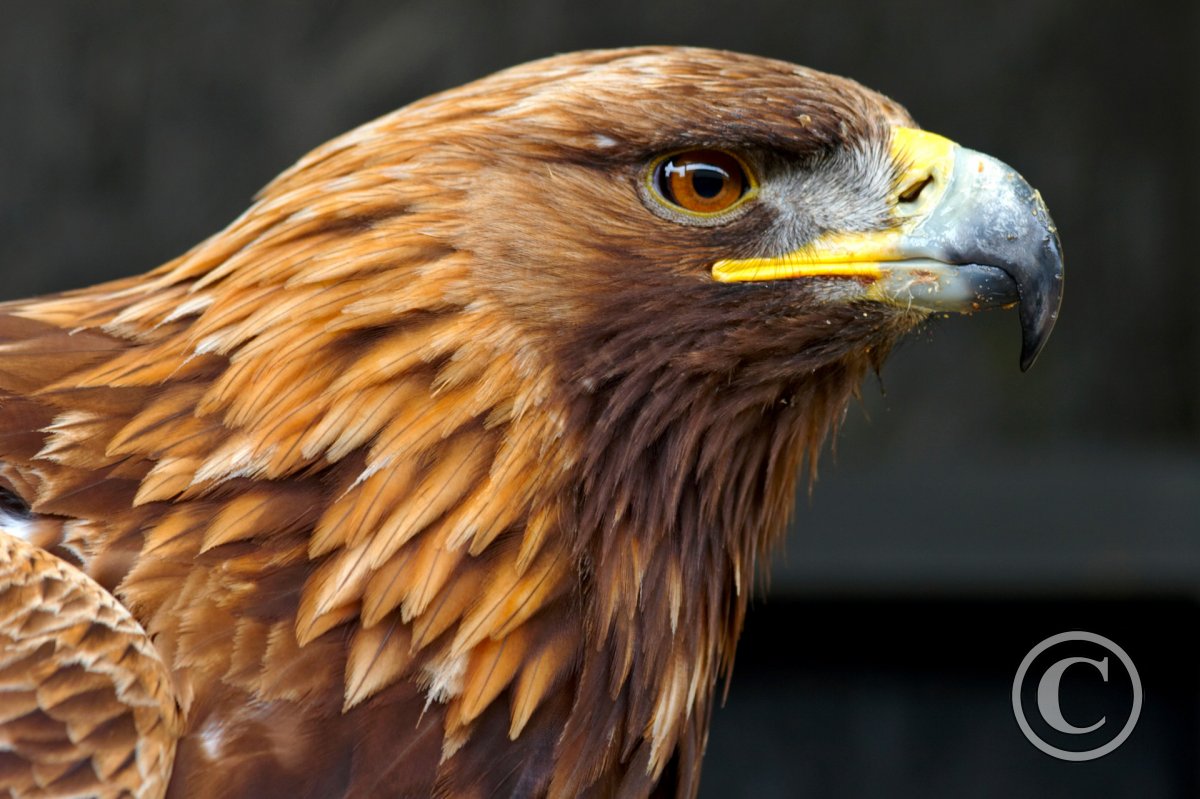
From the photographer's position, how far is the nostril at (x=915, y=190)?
1.84 meters

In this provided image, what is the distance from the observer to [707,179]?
1.84m

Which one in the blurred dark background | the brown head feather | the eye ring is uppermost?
the blurred dark background

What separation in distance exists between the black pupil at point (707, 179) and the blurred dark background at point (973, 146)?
2220 millimetres

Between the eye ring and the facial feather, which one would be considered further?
the eye ring

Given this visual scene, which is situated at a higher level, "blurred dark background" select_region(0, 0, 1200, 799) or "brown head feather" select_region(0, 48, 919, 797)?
"blurred dark background" select_region(0, 0, 1200, 799)

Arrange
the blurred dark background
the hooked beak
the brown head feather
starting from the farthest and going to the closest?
the blurred dark background → the hooked beak → the brown head feather

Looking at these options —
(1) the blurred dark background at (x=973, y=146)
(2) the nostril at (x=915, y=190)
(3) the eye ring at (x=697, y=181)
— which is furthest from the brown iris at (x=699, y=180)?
(1) the blurred dark background at (x=973, y=146)

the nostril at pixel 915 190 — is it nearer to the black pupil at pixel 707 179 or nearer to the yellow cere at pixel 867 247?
the yellow cere at pixel 867 247

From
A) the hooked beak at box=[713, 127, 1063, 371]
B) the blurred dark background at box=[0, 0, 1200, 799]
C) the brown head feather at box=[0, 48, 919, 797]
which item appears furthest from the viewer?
the blurred dark background at box=[0, 0, 1200, 799]

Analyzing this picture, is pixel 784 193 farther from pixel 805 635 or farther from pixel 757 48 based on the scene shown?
pixel 805 635

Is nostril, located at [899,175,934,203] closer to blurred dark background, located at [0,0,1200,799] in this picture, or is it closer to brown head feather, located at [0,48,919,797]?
brown head feather, located at [0,48,919,797]

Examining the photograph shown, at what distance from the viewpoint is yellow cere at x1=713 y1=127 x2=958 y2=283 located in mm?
1814

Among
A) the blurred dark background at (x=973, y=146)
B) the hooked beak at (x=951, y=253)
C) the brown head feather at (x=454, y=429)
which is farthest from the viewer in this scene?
the blurred dark background at (x=973, y=146)

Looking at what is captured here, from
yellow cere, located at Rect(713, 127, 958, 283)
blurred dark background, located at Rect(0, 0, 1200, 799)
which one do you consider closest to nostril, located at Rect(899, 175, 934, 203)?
yellow cere, located at Rect(713, 127, 958, 283)
